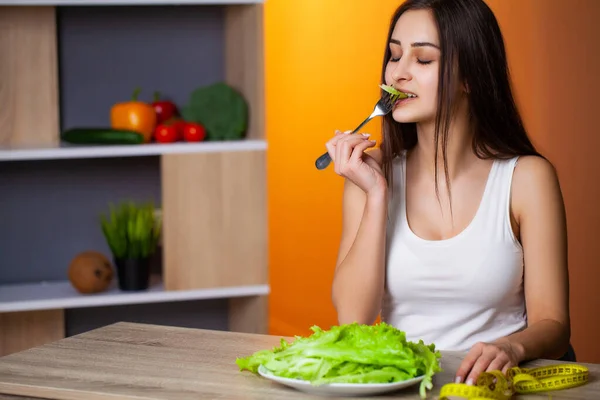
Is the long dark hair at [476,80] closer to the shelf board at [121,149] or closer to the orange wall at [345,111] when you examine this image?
the shelf board at [121,149]

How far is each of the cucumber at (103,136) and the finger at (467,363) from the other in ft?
6.26

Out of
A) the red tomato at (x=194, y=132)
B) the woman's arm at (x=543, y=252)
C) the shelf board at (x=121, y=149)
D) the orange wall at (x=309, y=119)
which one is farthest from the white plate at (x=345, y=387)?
the orange wall at (x=309, y=119)

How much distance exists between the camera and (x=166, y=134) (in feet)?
10.9

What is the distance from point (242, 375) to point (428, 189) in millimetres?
836

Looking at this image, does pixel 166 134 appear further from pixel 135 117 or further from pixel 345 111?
pixel 345 111

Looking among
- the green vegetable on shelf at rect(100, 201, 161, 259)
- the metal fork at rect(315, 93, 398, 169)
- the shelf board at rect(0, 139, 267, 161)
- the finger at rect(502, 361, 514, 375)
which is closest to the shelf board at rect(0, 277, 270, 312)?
the green vegetable on shelf at rect(100, 201, 161, 259)

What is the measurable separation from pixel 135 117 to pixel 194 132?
201 millimetres

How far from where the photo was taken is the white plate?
4.61ft

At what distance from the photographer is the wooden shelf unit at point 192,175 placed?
A: 3.29 meters

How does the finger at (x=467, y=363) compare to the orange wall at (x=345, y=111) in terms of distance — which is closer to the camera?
the finger at (x=467, y=363)

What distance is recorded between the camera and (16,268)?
11.4 feet

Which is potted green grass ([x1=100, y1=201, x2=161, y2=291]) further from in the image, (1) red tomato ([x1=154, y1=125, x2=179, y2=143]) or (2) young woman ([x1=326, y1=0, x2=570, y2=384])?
(2) young woman ([x1=326, y1=0, x2=570, y2=384])

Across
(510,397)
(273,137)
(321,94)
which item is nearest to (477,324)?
(510,397)

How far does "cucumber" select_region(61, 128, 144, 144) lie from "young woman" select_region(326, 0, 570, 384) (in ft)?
4.08
